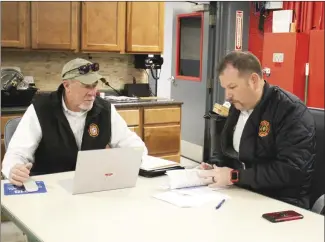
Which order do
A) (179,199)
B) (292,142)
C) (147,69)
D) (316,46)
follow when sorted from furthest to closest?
(147,69), (316,46), (292,142), (179,199)

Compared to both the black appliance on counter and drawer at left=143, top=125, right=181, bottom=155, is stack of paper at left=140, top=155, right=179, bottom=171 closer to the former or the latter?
the black appliance on counter

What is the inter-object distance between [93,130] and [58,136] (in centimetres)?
18

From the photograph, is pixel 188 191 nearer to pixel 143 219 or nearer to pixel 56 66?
pixel 143 219

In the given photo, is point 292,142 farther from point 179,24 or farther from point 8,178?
point 179,24

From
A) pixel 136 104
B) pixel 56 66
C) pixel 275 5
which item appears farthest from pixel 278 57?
pixel 56 66

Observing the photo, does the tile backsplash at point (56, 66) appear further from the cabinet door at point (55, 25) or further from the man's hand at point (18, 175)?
the man's hand at point (18, 175)

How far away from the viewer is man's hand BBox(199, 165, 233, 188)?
1.92m

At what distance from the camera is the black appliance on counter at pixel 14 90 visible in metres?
3.64

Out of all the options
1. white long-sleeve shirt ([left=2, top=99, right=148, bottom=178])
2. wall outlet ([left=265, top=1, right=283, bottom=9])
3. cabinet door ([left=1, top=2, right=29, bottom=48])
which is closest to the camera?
white long-sleeve shirt ([left=2, top=99, right=148, bottom=178])

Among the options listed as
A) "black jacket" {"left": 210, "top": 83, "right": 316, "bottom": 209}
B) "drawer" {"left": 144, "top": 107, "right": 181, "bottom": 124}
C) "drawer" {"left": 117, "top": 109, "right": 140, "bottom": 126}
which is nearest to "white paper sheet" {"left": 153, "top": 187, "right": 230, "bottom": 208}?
"black jacket" {"left": 210, "top": 83, "right": 316, "bottom": 209}

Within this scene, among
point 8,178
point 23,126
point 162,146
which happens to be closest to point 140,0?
point 162,146

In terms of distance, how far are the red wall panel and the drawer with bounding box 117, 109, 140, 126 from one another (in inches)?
67.3

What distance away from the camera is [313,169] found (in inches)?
77.5

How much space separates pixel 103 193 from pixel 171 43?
4.44 meters
